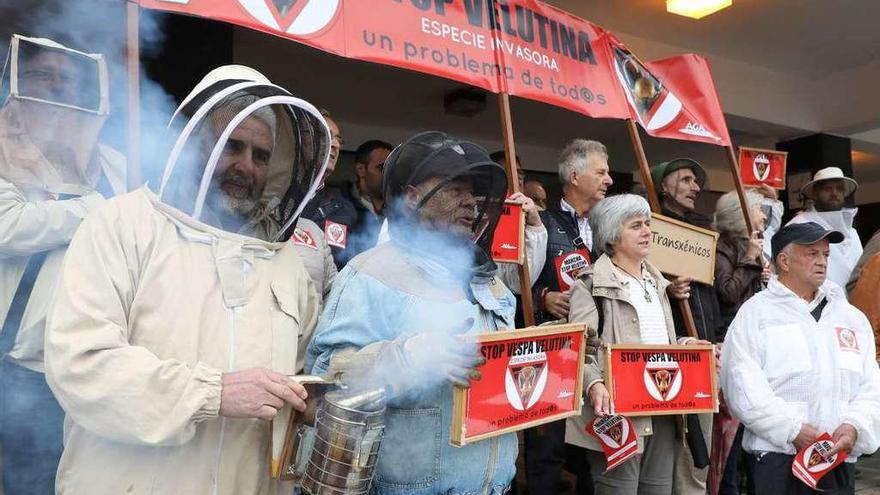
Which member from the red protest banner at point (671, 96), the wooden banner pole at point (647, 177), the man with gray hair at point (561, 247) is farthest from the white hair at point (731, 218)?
the man with gray hair at point (561, 247)

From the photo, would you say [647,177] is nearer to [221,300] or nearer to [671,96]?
[671,96]

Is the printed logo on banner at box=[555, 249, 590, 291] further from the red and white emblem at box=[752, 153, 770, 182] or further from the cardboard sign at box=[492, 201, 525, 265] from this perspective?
the red and white emblem at box=[752, 153, 770, 182]

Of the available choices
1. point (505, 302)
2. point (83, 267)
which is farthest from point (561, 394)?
point (83, 267)

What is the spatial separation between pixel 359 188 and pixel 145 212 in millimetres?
3296

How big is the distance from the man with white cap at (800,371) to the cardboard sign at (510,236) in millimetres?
1430

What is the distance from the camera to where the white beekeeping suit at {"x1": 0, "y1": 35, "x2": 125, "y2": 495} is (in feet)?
7.24

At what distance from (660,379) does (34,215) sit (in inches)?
109

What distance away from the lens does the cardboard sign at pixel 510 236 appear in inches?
136

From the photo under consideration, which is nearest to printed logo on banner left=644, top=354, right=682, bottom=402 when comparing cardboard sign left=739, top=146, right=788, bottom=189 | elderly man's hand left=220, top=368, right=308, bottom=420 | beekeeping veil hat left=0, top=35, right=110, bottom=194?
elderly man's hand left=220, top=368, right=308, bottom=420

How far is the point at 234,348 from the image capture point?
1784 millimetres

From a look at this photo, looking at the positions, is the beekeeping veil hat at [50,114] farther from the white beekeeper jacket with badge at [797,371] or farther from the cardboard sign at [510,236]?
the white beekeeper jacket with badge at [797,371]

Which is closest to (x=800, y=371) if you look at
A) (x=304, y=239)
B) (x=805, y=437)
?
(x=805, y=437)

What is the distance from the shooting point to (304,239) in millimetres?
3172

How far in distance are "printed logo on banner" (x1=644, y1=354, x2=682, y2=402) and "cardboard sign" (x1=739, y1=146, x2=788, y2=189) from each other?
155 inches
